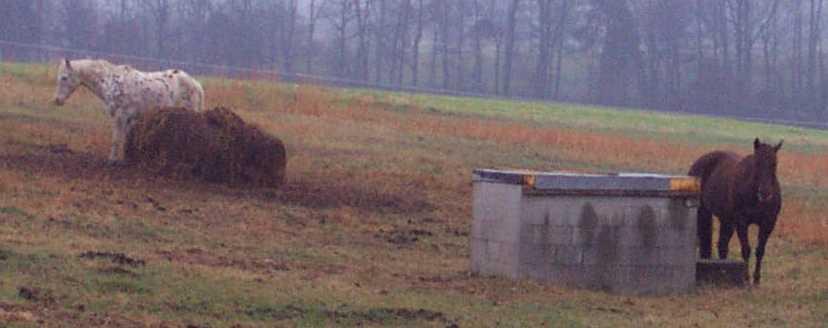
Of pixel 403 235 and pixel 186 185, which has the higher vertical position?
pixel 186 185

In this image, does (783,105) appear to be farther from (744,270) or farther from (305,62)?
(744,270)

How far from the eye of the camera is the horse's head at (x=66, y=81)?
23.6 metres

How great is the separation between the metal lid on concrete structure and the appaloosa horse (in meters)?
8.49

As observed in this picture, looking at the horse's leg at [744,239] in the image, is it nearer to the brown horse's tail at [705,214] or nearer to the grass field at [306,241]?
the grass field at [306,241]

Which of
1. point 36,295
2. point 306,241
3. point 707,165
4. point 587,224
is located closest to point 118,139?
point 306,241

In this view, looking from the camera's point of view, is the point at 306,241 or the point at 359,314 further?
the point at 306,241

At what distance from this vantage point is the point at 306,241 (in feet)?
56.8

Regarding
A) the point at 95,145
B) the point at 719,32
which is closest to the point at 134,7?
the point at 719,32

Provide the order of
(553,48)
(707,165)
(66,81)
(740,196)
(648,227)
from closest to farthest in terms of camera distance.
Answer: (648,227), (740,196), (707,165), (66,81), (553,48)

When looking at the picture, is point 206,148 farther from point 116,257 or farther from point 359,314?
point 359,314

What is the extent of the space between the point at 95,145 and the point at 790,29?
241 ft

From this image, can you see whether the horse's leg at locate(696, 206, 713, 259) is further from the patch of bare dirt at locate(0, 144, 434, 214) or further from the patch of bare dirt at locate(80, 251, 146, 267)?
the patch of bare dirt at locate(80, 251, 146, 267)

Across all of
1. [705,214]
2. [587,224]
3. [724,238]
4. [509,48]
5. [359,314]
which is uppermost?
[509,48]

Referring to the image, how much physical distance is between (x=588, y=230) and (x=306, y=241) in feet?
11.5
